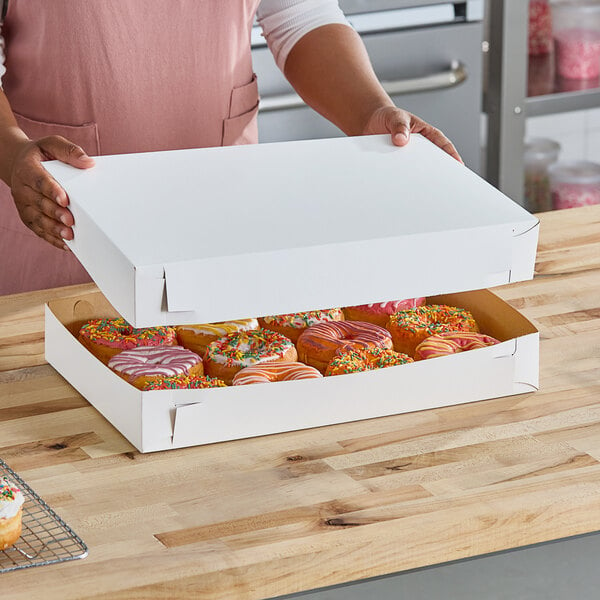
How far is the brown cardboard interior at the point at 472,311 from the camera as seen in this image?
1284 mm

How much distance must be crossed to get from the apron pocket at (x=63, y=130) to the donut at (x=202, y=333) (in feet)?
1.43

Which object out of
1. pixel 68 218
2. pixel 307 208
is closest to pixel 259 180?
pixel 307 208

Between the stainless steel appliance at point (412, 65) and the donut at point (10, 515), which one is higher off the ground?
the stainless steel appliance at point (412, 65)

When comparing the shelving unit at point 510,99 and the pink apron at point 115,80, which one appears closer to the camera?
the pink apron at point 115,80

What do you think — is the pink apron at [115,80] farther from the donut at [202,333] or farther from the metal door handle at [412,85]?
the metal door handle at [412,85]

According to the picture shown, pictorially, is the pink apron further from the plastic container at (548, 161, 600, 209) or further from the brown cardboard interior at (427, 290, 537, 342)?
the plastic container at (548, 161, 600, 209)

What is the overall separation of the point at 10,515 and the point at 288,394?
0.31 m

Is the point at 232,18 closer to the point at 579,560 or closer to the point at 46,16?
the point at 46,16

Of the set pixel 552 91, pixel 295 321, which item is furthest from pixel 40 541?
pixel 552 91

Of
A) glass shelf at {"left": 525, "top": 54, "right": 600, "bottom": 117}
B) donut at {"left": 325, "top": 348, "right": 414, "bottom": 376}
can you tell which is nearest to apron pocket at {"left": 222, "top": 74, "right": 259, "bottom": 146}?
donut at {"left": 325, "top": 348, "right": 414, "bottom": 376}

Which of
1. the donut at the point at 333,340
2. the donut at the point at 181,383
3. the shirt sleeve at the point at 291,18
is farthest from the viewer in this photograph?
the shirt sleeve at the point at 291,18

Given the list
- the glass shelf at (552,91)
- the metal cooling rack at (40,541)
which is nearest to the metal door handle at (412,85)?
the glass shelf at (552,91)

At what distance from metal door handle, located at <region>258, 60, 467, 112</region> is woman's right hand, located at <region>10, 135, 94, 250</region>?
1.31 metres

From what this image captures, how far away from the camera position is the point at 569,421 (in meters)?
1.17
